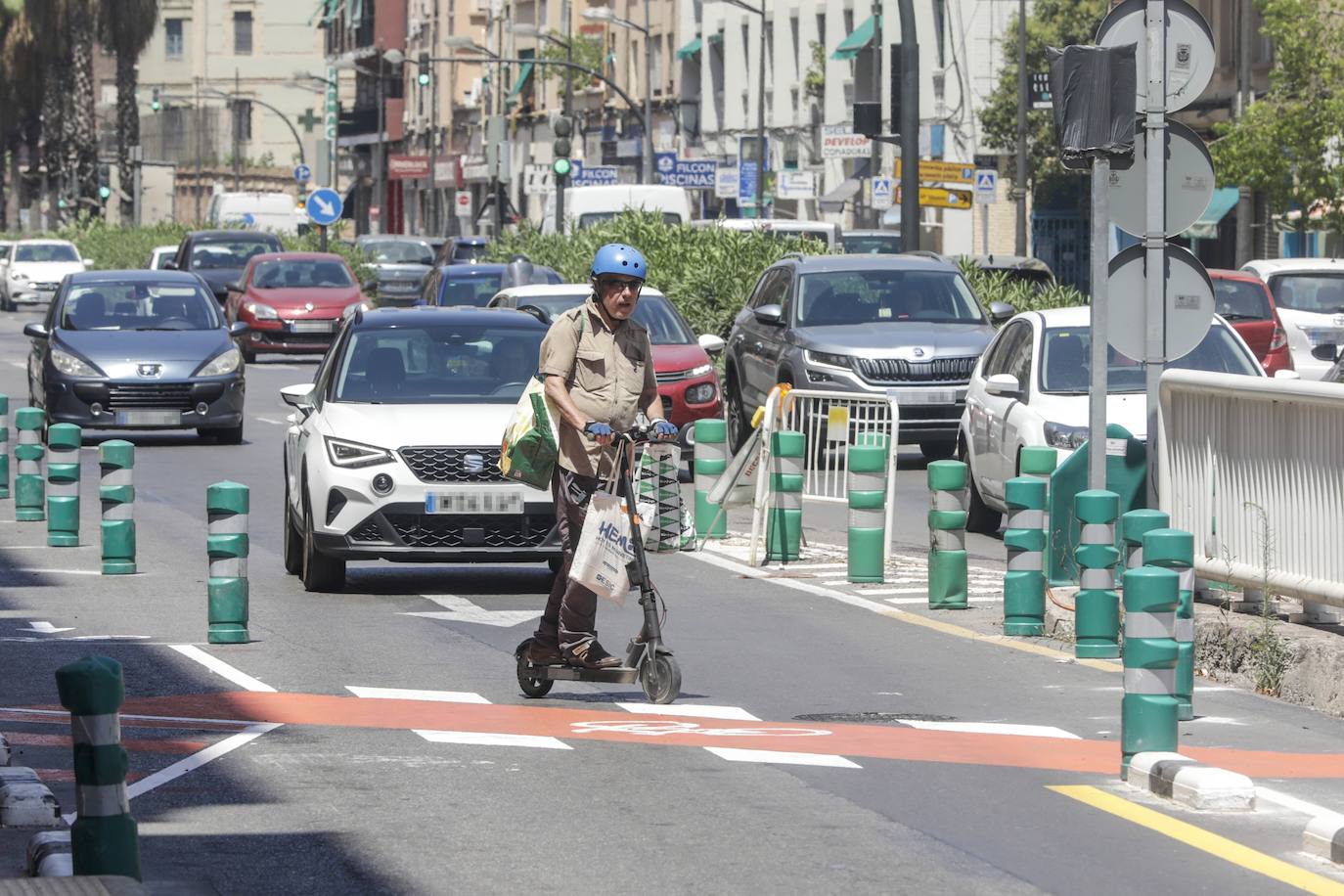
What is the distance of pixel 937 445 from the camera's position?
24875 mm

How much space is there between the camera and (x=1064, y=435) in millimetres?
17375

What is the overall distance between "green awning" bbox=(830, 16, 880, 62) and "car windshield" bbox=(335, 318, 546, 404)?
158 ft

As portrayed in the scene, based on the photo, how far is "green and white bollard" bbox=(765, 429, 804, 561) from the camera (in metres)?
16.5

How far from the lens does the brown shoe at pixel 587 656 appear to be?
10.7m

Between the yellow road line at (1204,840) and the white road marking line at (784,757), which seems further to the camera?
the white road marking line at (784,757)

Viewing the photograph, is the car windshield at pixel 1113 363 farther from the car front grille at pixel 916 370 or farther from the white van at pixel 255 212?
the white van at pixel 255 212

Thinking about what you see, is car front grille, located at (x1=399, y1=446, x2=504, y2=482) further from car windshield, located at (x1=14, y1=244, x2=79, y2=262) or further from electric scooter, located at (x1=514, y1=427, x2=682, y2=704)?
car windshield, located at (x1=14, y1=244, x2=79, y2=262)

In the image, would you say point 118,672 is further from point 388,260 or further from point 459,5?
point 459,5

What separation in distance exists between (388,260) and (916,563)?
4185 centimetres

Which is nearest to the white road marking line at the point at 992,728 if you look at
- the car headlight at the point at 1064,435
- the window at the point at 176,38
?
the car headlight at the point at 1064,435

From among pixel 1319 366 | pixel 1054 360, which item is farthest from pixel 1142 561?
pixel 1319 366

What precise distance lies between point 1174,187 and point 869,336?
10889mm

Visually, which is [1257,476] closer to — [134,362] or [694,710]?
[694,710]

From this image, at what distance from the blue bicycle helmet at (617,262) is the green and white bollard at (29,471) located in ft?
30.9
